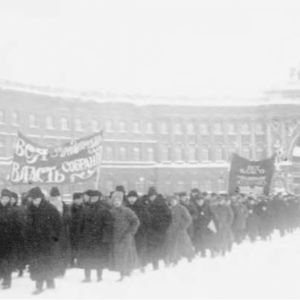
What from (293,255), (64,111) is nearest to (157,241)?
(293,255)

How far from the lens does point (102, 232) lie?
10812mm

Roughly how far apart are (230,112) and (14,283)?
50964 mm

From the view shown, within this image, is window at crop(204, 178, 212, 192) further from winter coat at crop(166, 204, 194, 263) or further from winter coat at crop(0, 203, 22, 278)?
winter coat at crop(0, 203, 22, 278)

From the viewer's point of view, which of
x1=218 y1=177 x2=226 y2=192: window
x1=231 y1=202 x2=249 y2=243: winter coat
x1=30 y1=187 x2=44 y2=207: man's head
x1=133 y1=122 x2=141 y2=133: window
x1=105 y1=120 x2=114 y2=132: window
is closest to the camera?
x1=30 y1=187 x2=44 y2=207: man's head

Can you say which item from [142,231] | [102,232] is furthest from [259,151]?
[102,232]

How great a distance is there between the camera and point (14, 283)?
433 inches

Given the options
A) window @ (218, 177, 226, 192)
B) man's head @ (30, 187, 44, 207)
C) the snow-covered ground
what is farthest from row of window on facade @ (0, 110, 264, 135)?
man's head @ (30, 187, 44, 207)

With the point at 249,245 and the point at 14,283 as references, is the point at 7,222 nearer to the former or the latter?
the point at 14,283

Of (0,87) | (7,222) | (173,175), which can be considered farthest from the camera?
(173,175)

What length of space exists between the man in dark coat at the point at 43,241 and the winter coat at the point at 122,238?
1.32m

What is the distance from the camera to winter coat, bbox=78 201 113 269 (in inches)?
424

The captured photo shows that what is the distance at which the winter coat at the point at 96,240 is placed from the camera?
10773 mm

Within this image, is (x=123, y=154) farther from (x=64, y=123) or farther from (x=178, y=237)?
(x=178, y=237)

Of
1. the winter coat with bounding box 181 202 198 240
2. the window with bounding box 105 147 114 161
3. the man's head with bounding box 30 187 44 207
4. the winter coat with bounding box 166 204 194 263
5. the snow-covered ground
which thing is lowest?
the snow-covered ground
